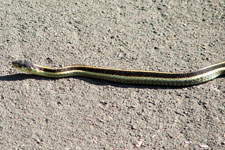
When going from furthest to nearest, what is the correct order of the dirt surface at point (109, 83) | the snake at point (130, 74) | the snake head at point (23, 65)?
the snake head at point (23, 65), the snake at point (130, 74), the dirt surface at point (109, 83)

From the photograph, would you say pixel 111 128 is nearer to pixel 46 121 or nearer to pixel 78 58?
pixel 46 121

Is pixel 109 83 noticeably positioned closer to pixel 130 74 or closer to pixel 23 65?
pixel 130 74

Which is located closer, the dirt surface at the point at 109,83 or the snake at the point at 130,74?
the dirt surface at the point at 109,83

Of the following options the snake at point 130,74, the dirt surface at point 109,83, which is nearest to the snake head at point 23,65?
the snake at point 130,74

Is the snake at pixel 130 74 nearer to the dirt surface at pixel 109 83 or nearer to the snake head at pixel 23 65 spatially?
the snake head at pixel 23 65

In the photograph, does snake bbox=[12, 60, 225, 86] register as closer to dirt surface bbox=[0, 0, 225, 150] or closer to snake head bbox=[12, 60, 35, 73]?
snake head bbox=[12, 60, 35, 73]

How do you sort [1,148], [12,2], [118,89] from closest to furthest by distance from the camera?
[1,148]
[118,89]
[12,2]

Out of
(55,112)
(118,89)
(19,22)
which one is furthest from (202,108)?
(19,22)

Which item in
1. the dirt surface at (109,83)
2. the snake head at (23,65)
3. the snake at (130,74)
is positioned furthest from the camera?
the snake head at (23,65)
